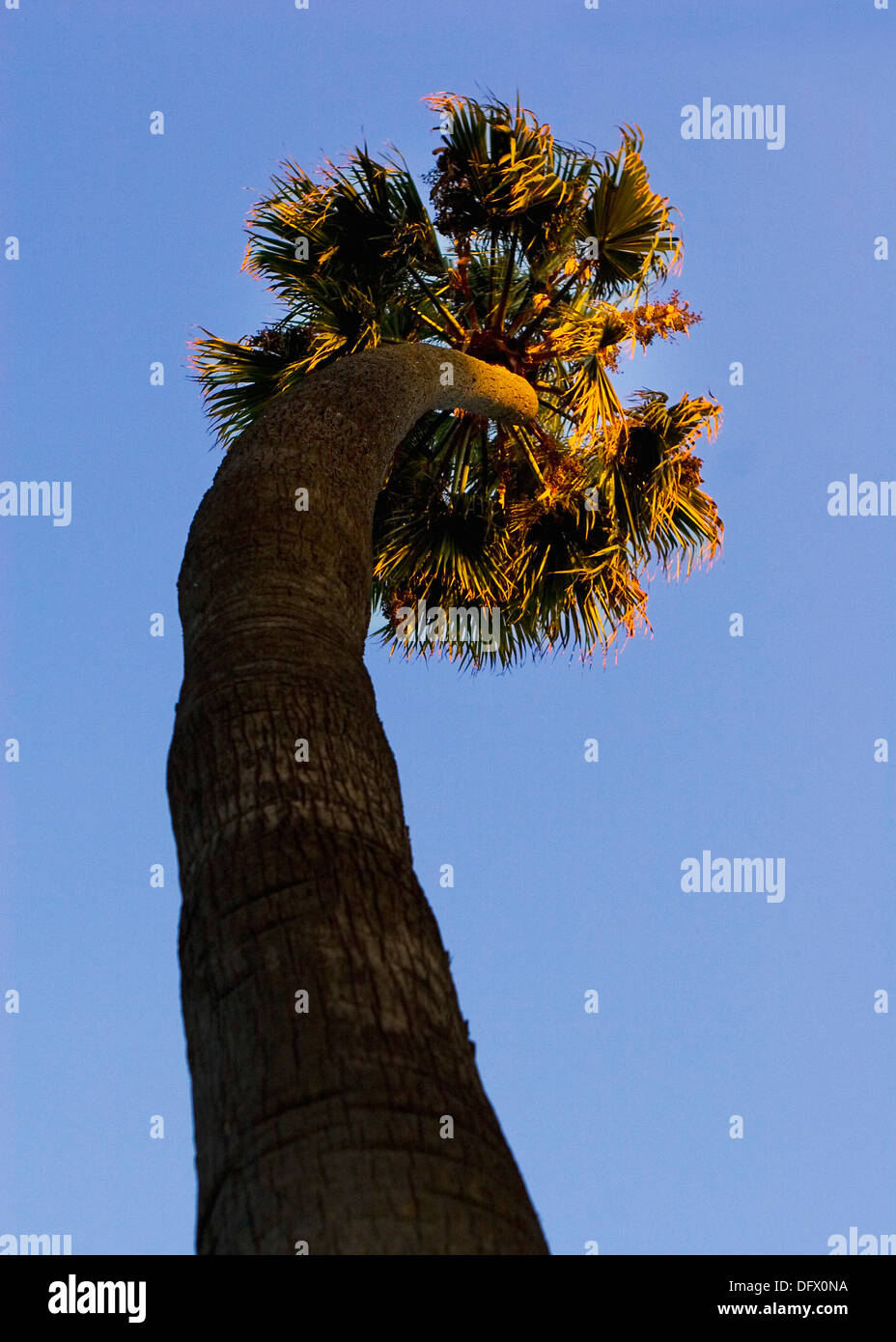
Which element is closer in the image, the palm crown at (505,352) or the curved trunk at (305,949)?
the curved trunk at (305,949)

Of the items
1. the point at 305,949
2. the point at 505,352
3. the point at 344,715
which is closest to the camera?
the point at 305,949

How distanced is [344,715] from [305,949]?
74cm

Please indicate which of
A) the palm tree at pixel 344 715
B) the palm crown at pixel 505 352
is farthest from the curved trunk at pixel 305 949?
the palm crown at pixel 505 352

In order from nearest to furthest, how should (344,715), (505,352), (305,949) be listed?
(305,949)
(344,715)
(505,352)

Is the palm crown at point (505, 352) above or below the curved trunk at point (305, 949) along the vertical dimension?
above

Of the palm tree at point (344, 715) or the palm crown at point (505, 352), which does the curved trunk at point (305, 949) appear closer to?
the palm tree at point (344, 715)

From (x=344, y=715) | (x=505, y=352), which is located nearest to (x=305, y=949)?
(x=344, y=715)

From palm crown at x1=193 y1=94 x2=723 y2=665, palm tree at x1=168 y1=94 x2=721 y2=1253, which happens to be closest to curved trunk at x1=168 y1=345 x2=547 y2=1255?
palm tree at x1=168 y1=94 x2=721 y2=1253

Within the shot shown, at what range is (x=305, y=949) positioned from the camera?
86.6 inches

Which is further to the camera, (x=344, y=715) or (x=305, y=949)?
(x=344, y=715)

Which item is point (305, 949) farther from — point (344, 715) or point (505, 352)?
point (505, 352)

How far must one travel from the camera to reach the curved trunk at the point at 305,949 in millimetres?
1875
